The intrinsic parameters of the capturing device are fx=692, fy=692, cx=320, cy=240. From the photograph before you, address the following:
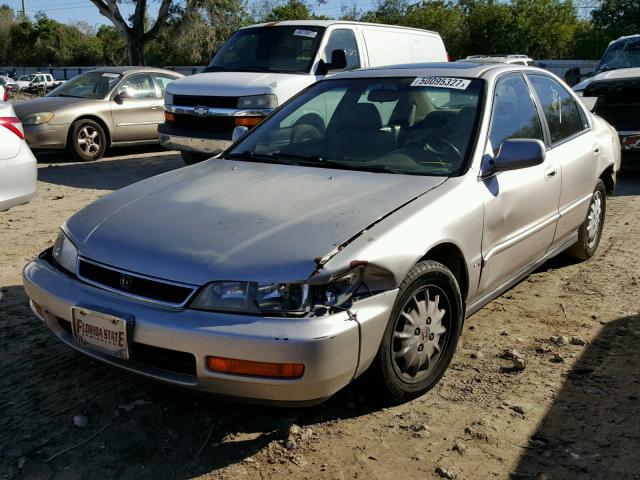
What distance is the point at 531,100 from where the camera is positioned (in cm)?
461

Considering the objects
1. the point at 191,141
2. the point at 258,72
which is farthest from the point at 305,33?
the point at 191,141

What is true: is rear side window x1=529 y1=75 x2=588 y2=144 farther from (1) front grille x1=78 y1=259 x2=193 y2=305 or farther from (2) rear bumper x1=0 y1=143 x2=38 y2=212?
(2) rear bumper x1=0 y1=143 x2=38 y2=212

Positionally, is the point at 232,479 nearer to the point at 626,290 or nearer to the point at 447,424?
the point at 447,424

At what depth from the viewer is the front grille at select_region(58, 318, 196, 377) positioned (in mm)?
2828

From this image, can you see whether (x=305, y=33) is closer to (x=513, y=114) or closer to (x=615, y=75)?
(x=615, y=75)

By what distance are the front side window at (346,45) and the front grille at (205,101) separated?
56.1 inches

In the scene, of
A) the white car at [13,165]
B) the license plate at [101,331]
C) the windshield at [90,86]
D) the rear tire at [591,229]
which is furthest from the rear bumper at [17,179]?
the windshield at [90,86]

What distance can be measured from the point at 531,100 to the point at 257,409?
277 cm

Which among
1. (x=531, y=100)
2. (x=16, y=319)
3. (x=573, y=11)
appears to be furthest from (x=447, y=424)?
(x=573, y=11)

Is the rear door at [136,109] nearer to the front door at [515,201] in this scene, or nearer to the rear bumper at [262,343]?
the front door at [515,201]

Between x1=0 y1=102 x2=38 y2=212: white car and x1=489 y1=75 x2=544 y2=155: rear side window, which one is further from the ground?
x1=489 y1=75 x2=544 y2=155: rear side window

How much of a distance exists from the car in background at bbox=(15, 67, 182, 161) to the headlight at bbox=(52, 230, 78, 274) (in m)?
7.50

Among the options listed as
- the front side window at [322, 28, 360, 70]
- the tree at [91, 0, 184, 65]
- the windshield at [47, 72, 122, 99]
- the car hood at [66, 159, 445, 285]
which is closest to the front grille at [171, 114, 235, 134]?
the front side window at [322, 28, 360, 70]

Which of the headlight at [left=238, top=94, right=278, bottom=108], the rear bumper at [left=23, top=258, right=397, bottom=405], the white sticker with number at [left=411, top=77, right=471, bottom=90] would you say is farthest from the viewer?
the headlight at [left=238, top=94, right=278, bottom=108]
